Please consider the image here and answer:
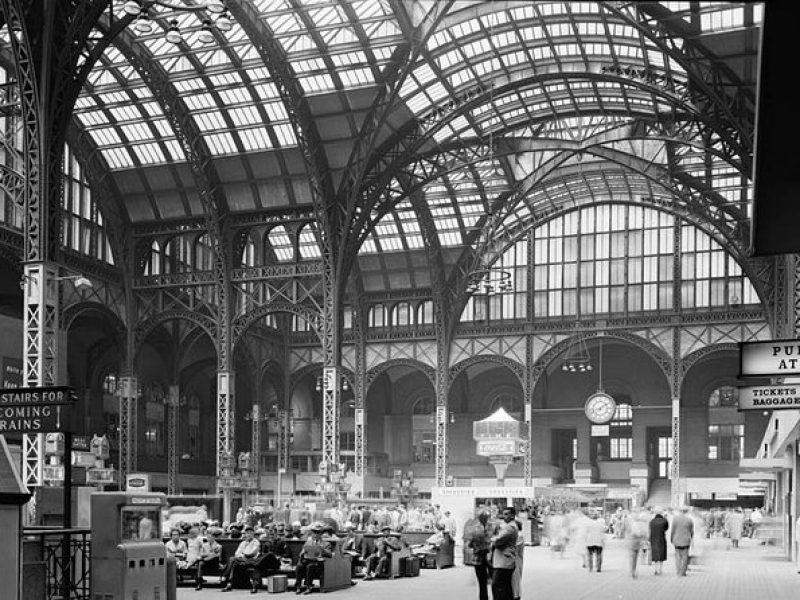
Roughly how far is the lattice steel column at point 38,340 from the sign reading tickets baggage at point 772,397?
14993 mm

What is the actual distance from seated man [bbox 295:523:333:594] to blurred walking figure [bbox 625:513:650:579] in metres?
8.14

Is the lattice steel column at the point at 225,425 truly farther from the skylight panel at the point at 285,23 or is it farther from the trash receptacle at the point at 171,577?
the trash receptacle at the point at 171,577

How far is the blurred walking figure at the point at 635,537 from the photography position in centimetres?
2760

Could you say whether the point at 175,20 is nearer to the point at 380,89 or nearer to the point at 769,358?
the point at 769,358

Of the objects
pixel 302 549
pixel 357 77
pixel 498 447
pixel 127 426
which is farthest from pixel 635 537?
pixel 127 426

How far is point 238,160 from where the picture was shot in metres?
48.5

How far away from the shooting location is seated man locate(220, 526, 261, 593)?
23.7 metres

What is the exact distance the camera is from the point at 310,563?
23.1 m

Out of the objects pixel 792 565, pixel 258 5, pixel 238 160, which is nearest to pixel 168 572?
pixel 792 565

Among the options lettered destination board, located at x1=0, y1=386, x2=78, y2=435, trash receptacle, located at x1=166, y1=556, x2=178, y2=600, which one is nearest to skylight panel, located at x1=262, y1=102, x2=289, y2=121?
trash receptacle, located at x1=166, y1=556, x2=178, y2=600

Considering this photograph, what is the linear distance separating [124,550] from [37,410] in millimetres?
2476

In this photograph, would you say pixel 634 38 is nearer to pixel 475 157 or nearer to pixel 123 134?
pixel 475 157

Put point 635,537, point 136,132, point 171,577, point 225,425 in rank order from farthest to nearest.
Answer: point 136,132 < point 225,425 < point 635,537 < point 171,577

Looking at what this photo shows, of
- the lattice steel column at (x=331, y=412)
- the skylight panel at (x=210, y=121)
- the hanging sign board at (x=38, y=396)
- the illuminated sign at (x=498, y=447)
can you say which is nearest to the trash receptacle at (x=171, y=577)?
the hanging sign board at (x=38, y=396)
